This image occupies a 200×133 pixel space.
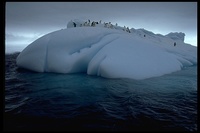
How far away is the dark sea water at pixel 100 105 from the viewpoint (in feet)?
19.2

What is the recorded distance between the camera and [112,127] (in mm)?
5711

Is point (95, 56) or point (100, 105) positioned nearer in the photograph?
point (100, 105)

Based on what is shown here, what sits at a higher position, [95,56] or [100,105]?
[95,56]

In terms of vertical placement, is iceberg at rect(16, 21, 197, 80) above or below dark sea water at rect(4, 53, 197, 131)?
above

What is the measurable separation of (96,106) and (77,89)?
2.51m

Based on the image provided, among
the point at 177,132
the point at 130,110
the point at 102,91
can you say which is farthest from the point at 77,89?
the point at 177,132

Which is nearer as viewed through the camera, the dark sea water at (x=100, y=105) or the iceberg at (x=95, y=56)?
the dark sea water at (x=100, y=105)

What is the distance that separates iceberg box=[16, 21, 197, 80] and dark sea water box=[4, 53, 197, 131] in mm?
1159

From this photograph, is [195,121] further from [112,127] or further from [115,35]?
[115,35]

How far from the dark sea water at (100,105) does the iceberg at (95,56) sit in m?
1.16

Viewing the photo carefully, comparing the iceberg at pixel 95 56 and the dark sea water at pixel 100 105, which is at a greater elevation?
the iceberg at pixel 95 56

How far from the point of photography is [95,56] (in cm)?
1330

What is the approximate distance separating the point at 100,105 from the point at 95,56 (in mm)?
6339

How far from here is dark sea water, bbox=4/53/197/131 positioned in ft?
19.2
